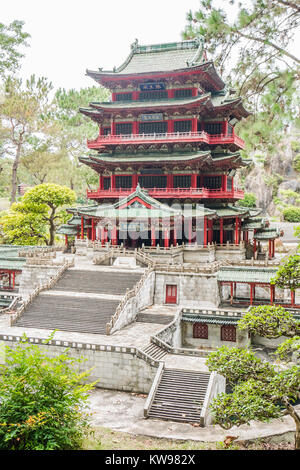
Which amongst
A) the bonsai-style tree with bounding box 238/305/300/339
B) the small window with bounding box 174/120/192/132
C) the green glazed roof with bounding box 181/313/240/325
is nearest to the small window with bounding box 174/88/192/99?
the small window with bounding box 174/120/192/132

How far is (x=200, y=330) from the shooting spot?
31.5 meters

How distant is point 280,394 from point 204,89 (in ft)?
118

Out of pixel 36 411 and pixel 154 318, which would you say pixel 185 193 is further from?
pixel 36 411

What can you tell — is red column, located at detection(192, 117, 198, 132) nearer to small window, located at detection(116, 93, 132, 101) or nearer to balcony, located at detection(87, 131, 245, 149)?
balcony, located at detection(87, 131, 245, 149)

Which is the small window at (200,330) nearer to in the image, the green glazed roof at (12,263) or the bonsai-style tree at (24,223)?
the green glazed roof at (12,263)

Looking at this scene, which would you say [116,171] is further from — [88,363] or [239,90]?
[239,90]

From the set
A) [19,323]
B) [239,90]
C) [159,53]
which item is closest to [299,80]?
[239,90]

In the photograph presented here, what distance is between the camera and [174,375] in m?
23.2

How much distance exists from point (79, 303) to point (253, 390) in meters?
17.9

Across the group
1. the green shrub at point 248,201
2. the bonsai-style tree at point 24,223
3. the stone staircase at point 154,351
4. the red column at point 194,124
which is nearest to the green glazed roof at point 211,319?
the stone staircase at point 154,351

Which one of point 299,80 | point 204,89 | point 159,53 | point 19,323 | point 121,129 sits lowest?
point 19,323

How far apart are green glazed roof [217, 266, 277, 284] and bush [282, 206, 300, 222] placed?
122 feet

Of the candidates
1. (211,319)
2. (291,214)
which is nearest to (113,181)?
(211,319)

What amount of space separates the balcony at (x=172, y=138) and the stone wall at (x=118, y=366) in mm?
22966
